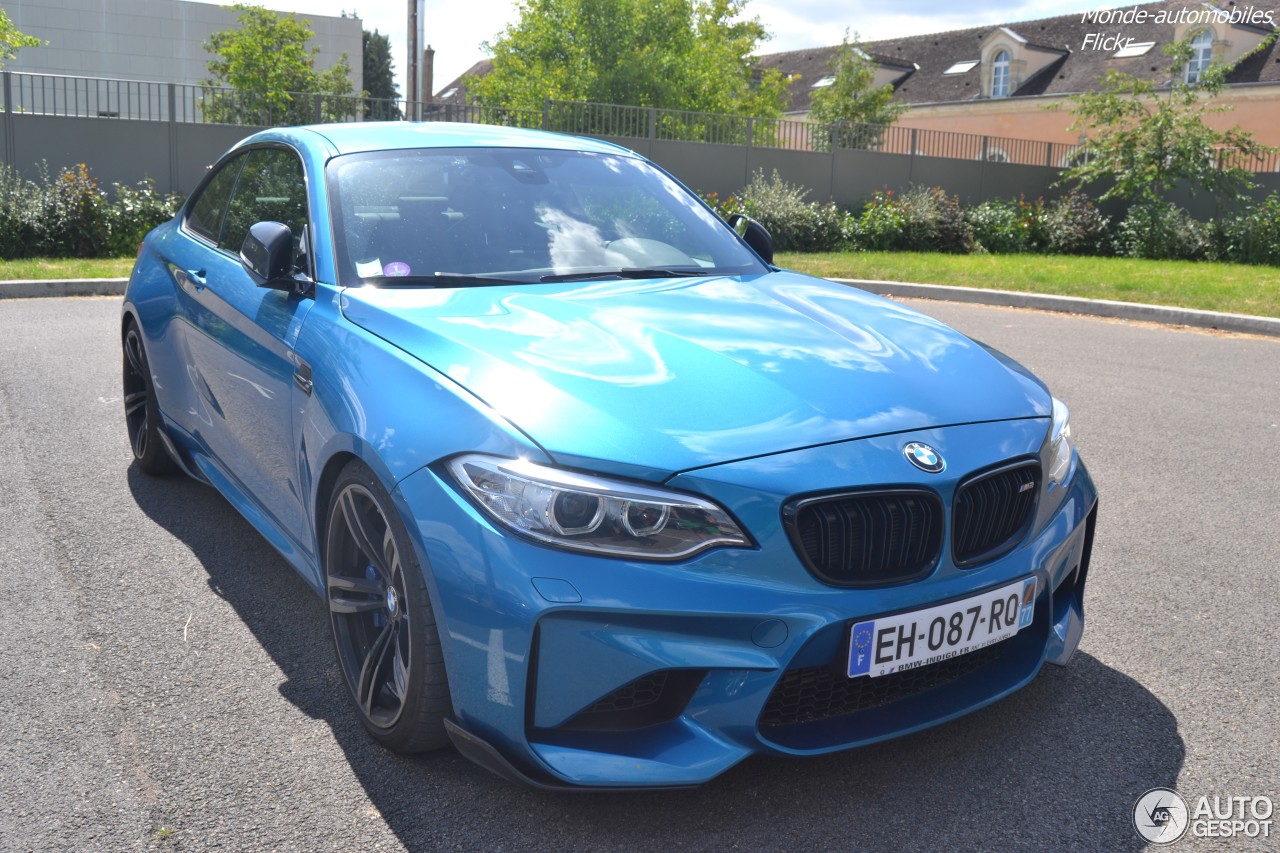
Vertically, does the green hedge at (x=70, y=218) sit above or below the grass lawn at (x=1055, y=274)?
above

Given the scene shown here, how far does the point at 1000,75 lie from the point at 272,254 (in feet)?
160

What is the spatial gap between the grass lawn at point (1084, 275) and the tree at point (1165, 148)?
10.2 feet

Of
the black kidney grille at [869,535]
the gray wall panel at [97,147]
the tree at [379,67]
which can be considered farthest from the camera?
the tree at [379,67]

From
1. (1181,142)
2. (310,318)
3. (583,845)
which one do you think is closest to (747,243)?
(310,318)

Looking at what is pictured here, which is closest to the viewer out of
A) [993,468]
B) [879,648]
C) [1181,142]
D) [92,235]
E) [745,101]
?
[879,648]

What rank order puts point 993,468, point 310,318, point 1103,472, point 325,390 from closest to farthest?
point 993,468, point 325,390, point 310,318, point 1103,472

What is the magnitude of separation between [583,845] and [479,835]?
0.23 metres

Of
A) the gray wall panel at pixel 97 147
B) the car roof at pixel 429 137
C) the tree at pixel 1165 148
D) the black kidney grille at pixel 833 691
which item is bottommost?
the black kidney grille at pixel 833 691

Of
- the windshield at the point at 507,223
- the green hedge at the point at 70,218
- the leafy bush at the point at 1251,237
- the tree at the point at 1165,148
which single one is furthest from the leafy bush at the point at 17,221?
the leafy bush at the point at 1251,237

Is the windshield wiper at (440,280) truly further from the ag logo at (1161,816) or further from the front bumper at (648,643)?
the ag logo at (1161,816)

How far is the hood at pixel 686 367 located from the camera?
7.95 ft

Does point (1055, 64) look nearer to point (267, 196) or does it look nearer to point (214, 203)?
point (214, 203)

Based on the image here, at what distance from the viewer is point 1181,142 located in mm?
21984

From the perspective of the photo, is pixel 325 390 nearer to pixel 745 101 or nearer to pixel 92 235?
pixel 92 235
